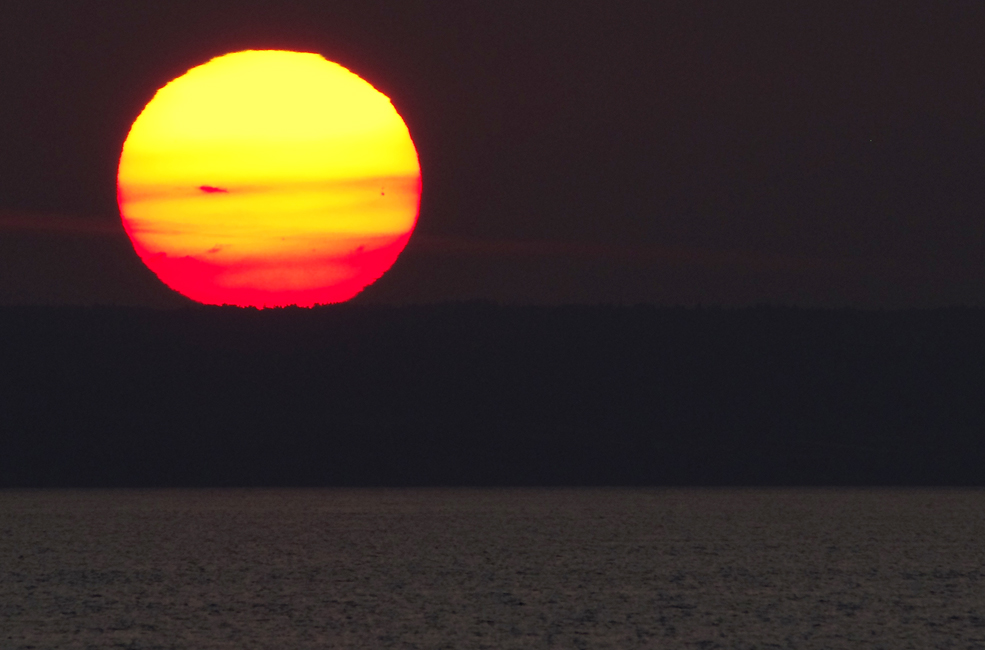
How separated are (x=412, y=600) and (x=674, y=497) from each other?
53.3 feet

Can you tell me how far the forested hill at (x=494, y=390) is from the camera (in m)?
46.4

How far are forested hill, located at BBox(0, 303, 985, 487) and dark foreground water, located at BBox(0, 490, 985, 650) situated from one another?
64.2 ft

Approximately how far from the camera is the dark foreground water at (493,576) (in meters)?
12.4

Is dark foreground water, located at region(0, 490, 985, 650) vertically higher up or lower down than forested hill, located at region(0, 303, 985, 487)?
lower down

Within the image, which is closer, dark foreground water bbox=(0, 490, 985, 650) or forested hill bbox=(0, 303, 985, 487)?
dark foreground water bbox=(0, 490, 985, 650)

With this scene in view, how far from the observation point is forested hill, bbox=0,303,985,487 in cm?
4638

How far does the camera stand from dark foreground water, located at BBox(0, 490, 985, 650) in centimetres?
1244

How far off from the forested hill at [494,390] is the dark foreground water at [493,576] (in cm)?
1955

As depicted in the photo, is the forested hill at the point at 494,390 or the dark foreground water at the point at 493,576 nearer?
the dark foreground water at the point at 493,576

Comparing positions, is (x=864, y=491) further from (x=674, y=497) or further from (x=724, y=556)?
(x=724, y=556)

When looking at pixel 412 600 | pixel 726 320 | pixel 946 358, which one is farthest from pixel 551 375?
pixel 412 600

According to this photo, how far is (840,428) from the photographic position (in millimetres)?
54312

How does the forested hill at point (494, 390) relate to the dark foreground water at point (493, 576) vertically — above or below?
above

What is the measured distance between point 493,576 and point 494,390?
4033 centimetres
